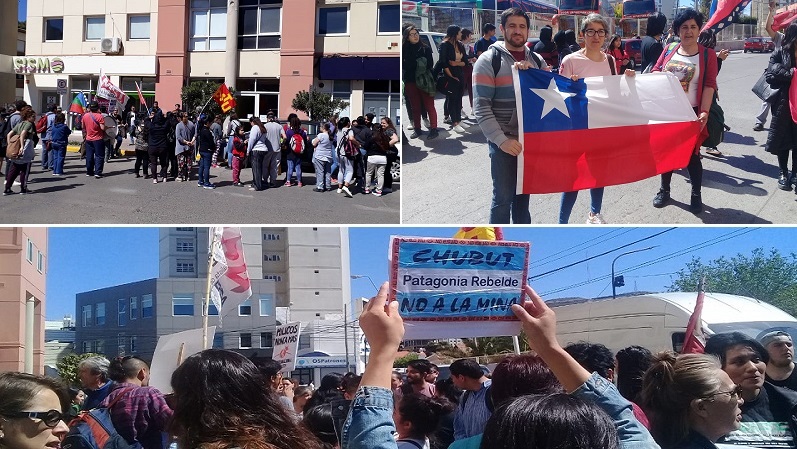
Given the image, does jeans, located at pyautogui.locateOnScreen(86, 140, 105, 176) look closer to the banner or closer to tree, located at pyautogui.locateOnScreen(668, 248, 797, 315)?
the banner

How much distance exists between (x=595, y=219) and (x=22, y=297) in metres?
4.92

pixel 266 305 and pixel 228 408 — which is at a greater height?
pixel 228 408

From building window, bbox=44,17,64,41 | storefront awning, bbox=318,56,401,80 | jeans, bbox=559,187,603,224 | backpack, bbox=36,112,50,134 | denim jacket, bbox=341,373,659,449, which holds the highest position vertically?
building window, bbox=44,17,64,41

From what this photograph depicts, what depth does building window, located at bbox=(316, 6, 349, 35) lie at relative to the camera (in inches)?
762

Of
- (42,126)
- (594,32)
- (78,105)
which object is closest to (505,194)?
(594,32)

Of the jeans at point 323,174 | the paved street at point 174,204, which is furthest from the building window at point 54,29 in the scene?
the jeans at point 323,174

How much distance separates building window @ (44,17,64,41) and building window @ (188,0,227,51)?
279 centimetres

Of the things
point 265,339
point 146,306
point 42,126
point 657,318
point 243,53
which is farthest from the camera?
point 243,53

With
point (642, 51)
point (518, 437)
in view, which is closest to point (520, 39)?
point (642, 51)

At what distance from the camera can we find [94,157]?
11461 millimetres

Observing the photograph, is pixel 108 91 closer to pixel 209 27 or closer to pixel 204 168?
pixel 209 27

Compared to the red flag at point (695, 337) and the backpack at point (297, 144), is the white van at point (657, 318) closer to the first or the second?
the red flag at point (695, 337)

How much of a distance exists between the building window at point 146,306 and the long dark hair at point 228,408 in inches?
265

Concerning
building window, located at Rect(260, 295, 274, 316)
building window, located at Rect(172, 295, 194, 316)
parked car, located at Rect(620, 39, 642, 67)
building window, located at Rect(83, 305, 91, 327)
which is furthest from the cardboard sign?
building window, located at Rect(260, 295, 274, 316)
